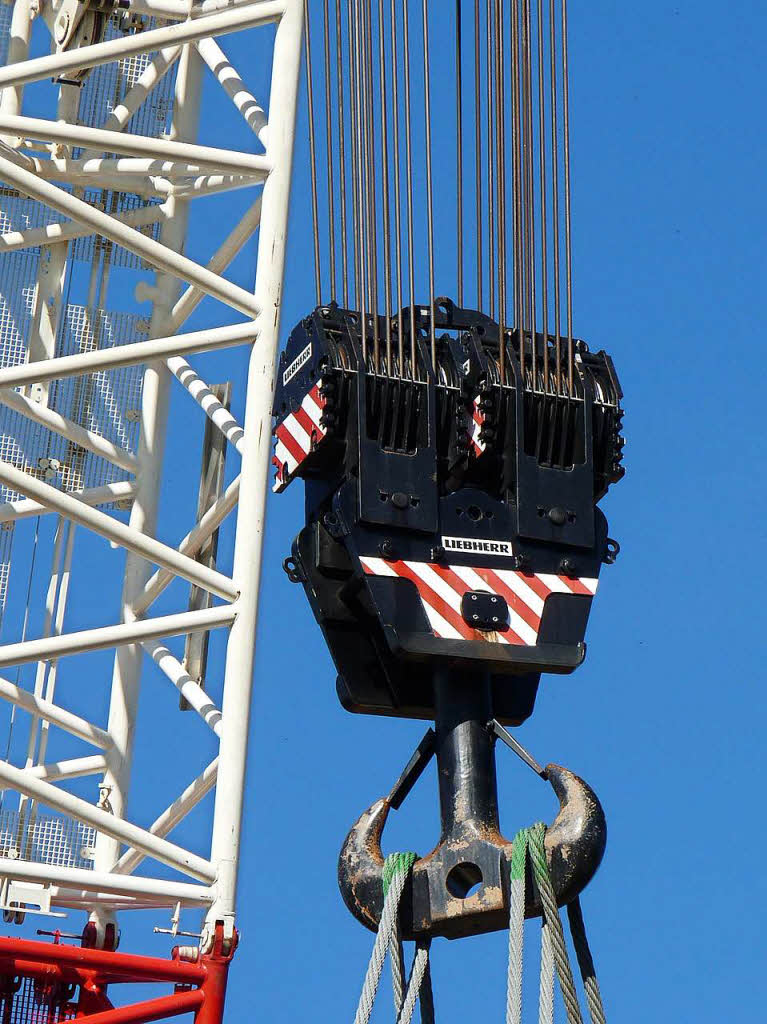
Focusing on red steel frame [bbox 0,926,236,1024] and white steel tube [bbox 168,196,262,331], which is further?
white steel tube [bbox 168,196,262,331]

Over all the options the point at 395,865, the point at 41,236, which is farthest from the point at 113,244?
the point at 395,865

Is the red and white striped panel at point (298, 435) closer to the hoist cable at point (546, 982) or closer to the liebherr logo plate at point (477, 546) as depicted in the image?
the liebherr logo plate at point (477, 546)

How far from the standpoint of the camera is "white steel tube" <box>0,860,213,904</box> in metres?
14.4

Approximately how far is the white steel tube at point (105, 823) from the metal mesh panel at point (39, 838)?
1.28 meters

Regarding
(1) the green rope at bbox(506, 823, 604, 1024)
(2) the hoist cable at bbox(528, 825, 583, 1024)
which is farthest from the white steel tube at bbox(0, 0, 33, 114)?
(2) the hoist cable at bbox(528, 825, 583, 1024)

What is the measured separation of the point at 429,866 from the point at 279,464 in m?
2.68

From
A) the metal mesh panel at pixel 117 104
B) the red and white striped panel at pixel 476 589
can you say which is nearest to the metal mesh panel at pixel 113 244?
the metal mesh panel at pixel 117 104

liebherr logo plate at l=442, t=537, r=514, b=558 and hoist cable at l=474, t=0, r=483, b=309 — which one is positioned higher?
hoist cable at l=474, t=0, r=483, b=309

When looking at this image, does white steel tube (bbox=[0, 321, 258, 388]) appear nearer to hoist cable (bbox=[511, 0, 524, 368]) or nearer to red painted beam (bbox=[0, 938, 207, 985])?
hoist cable (bbox=[511, 0, 524, 368])

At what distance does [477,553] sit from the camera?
1262 centimetres

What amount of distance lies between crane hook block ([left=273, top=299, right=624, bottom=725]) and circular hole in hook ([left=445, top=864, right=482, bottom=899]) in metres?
1.13

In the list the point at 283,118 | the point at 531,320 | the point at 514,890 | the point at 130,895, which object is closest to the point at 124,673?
the point at 130,895

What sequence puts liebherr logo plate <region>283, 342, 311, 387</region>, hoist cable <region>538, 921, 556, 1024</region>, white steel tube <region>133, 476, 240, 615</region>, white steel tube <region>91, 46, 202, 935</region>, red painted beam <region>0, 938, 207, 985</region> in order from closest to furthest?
→ hoist cable <region>538, 921, 556, 1024</region> → liebherr logo plate <region>283, 342, 311, 387</region> → red painted beam <region>0, 938, 207, 985</region> → white steel tube <region>133, 476, 240, 615</region> → white steel tube <region>91, 46, 202, 935</region>

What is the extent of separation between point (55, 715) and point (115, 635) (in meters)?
1.86
